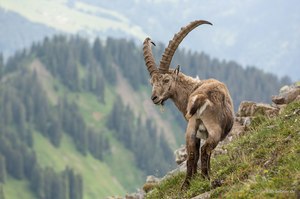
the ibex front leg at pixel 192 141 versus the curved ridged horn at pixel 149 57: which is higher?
the curved ridged horn at pixel 149 57

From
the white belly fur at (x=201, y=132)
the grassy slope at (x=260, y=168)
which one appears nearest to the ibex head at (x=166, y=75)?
the grassy slope at (x=260, y=168)

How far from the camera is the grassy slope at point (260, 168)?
13703 millimetres

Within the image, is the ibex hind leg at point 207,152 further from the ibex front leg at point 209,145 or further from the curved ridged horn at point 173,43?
the curved ridged horn at point 173,43

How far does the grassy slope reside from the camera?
13.7 meters

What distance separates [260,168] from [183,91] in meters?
5.63

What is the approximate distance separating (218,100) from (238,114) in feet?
40.6

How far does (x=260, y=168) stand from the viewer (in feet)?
52.3

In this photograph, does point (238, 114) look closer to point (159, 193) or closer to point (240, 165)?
point (159, 193)

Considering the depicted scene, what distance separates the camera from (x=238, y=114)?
100.0 ft

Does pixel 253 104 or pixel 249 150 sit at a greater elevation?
pixel 253 104

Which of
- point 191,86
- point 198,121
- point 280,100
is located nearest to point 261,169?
point 198,121

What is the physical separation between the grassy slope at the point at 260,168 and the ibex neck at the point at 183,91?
214 centimetres

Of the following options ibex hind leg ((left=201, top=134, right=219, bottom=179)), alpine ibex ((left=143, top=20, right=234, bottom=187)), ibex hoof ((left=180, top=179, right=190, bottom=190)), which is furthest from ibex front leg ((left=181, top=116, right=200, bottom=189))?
ibex hoof ((left=180, top=179, right=190, bottom=190))

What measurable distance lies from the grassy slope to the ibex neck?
2.14 metres
